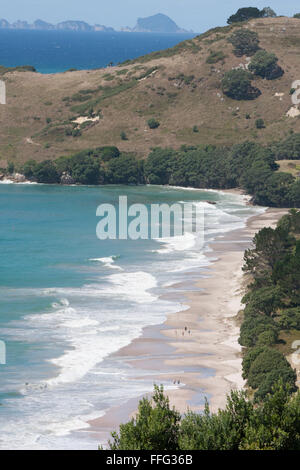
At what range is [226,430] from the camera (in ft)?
112

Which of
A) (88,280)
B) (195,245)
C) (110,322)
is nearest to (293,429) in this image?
(110,322)

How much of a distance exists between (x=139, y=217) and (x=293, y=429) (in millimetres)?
90037

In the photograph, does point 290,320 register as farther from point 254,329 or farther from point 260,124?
point 260,124

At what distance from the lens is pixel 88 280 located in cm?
8500

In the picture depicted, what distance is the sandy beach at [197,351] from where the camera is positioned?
174 ft

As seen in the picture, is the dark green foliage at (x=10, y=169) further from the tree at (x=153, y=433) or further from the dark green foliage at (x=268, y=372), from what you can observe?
the tree at (x=153, y=433)

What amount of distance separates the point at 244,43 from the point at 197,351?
136 m

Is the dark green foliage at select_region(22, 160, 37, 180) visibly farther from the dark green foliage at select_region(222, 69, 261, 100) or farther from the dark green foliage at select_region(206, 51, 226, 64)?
the dark green foliage at select_region(206, 51, 226, 64)

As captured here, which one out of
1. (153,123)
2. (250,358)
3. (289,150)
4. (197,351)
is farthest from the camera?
(153,123)

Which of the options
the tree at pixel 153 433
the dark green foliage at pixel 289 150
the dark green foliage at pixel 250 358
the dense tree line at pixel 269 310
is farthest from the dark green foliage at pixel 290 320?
the dark green foliage at pixel 289 150

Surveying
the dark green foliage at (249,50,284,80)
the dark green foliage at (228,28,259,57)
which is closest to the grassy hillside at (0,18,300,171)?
the dark green foliage at (228,28,259,57)

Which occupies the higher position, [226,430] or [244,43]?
[244,43]

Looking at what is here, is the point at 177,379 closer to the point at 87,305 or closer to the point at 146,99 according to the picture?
the point at 87,305

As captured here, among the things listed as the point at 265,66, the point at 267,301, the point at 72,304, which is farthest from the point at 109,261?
the point at 265,66
